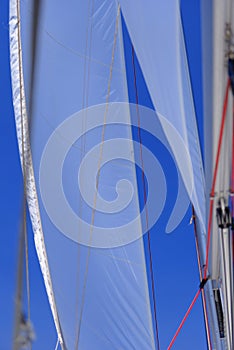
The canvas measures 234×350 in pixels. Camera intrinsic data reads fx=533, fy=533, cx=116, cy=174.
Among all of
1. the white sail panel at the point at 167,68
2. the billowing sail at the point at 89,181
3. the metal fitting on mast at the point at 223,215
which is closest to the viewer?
the metal fitting on mast at the point at 223,215

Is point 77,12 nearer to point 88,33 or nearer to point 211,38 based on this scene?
point 88,33

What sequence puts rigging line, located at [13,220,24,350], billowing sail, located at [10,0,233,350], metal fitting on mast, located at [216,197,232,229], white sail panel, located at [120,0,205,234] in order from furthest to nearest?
billowing sail, located at [10,0,233,350] < white sail panel, located at [120,0,205,234] < metal fitting on mast, located at [216,197,232,229] < rigging line, located at [13,220,24,350]

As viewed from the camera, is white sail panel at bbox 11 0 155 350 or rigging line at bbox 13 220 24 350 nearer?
rigging line at bbox 13 220 24 350

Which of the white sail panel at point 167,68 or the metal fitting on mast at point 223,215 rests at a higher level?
the white sail panel at point 167,68

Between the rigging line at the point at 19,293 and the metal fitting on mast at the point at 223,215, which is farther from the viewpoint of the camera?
the metal fitting on mast at the point at 223,215

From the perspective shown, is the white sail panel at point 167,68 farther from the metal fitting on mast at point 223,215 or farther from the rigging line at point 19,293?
the rigging line at point 19,293

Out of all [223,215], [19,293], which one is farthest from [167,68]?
[19,293]

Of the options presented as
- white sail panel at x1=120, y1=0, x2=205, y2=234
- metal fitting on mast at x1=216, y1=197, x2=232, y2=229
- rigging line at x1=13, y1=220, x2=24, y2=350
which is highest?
white sail panel at x1=120, y1=0, x2=205, y2=234

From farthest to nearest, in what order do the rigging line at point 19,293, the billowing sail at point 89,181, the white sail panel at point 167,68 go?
the billowing sail at point 89,181 → the white sail panel at point 167,68 → the rigging line at point 19,293

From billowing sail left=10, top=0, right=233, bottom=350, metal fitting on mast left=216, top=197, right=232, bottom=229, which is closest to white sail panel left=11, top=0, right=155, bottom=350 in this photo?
billowing sail left=10, top=0, right=233, bottom=350

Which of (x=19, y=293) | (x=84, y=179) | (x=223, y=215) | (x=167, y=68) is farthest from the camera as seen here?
(x=84, y=179)

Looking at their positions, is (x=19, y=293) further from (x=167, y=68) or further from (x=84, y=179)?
(x=84, y=179)

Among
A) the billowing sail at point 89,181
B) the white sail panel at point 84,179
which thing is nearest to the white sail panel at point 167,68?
the billowing sail at point 89,181

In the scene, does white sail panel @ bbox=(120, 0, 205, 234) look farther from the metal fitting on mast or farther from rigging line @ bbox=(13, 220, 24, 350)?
rigging line @ bbox=(13, 220, 24, 350)
